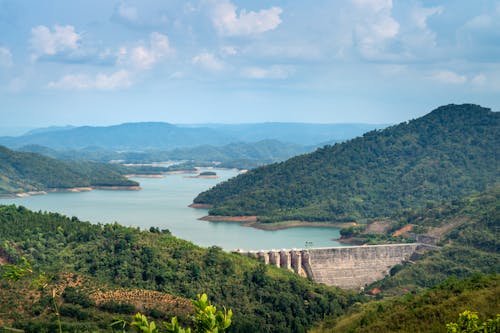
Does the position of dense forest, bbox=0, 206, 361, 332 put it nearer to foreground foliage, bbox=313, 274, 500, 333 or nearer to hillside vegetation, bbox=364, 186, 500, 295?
foreground foliage, bbox=313, 274, 500, 333

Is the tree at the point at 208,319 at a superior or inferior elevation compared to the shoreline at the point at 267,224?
superior

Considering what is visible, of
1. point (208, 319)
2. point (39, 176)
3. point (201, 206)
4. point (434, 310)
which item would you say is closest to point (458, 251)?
point (434, 310)

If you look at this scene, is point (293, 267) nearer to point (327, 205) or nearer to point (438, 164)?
A: point (327, 205)

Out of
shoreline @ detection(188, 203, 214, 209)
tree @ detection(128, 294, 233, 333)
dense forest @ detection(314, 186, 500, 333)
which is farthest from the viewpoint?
shoreline @ detection(188, 203, 214, 209)

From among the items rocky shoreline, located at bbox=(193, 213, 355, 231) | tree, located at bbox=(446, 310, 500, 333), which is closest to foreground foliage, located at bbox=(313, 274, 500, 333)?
tree, located at bbox=(446, 310, 500, 333)

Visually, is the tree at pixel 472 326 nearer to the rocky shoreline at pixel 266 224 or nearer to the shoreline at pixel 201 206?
the rocky shoreline at pixel 266 224

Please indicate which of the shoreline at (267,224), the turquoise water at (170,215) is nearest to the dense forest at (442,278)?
the turquoise water at (170,215)
